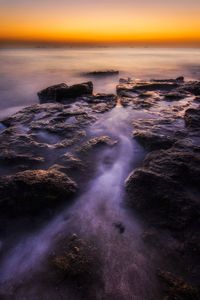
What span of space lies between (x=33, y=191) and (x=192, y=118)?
530 centimetres

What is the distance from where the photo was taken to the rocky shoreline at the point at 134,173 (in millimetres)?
2840

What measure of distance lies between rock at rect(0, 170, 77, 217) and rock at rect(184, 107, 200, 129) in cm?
419

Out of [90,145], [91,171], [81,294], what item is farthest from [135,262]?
[90,145]

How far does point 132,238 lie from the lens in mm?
3100

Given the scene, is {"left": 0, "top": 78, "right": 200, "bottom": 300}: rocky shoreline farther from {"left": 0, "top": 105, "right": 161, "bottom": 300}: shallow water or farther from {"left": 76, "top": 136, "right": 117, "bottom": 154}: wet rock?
{"left": 0, "top": 105, "right": 161, "bottom": 300}: shallow water

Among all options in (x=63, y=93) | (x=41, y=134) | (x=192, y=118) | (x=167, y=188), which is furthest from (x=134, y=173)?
(x=63, y=93)

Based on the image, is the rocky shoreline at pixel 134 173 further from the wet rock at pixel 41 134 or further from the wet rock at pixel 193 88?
the wet rock at pixel 193 88

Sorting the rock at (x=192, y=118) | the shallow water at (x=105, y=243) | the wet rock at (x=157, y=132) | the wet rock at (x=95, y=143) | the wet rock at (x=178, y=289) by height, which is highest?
the rock at (x=192, y=118)

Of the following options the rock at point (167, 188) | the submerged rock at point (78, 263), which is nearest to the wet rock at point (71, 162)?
the rock at point (167, 188)

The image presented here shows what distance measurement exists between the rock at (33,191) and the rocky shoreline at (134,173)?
0.05 ft

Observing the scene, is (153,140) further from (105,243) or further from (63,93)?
(63,93)

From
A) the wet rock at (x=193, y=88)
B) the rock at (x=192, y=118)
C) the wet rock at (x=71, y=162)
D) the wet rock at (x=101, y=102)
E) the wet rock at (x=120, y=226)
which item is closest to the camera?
the wet rock at (x=120, y=226)

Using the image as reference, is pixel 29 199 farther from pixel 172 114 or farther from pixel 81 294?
pixel 172 114

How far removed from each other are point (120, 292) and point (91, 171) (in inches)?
97.6
